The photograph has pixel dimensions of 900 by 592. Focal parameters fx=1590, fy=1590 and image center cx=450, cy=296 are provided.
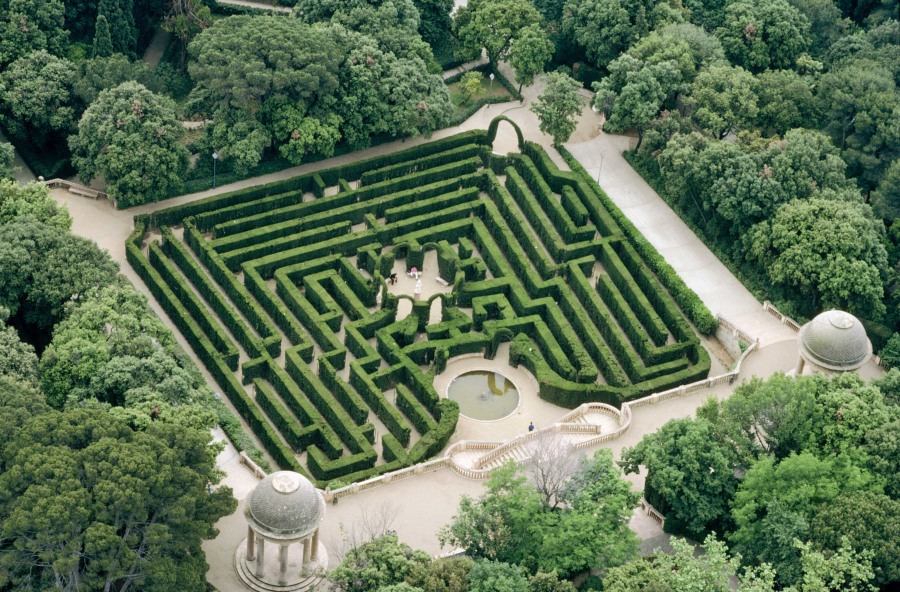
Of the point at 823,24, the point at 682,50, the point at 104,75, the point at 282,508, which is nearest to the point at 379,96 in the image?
the point at 104,75

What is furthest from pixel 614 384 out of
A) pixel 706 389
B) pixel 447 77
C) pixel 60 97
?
pixel 60 97

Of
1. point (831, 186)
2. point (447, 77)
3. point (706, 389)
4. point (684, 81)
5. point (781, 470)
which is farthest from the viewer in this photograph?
point (447, 77)

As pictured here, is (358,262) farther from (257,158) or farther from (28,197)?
(28,197)

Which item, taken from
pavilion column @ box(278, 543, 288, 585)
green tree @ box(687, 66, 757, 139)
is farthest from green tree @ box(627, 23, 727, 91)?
pavilion column @ box(278, 543, 288, 585)

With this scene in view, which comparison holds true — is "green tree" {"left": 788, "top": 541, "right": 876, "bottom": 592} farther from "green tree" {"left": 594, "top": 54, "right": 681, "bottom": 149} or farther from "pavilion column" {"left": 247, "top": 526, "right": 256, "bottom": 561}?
"green tree" {"left": 594, "top": 54, "right": 681, "bottom": 149}

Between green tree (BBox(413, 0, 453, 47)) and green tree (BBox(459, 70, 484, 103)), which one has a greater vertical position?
green tree (BBox(413, 0, 453, 47))

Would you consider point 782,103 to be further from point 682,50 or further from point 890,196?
point 890,196
